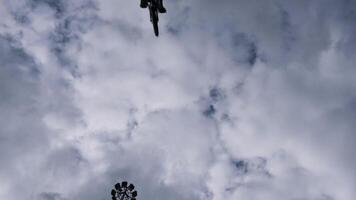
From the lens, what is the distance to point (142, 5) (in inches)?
668

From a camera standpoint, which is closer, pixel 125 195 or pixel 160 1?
pixel 160 1

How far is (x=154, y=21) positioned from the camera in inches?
687

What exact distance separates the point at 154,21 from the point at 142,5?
0.90 m

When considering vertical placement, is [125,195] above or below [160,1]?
below

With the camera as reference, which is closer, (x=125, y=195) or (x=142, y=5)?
(x=142, y=5)

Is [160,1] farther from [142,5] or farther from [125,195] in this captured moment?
[125,195]

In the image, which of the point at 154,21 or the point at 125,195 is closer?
the point at 154,21

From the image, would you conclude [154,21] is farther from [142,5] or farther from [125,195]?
[125,195]

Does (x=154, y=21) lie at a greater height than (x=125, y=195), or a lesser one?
greater

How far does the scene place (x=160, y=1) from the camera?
55.0ft

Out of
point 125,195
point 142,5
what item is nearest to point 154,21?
point 142,5

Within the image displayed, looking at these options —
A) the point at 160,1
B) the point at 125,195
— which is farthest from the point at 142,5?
the point at 125,195

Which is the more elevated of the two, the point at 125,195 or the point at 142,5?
the point at 142,5

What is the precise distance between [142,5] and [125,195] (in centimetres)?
1220
